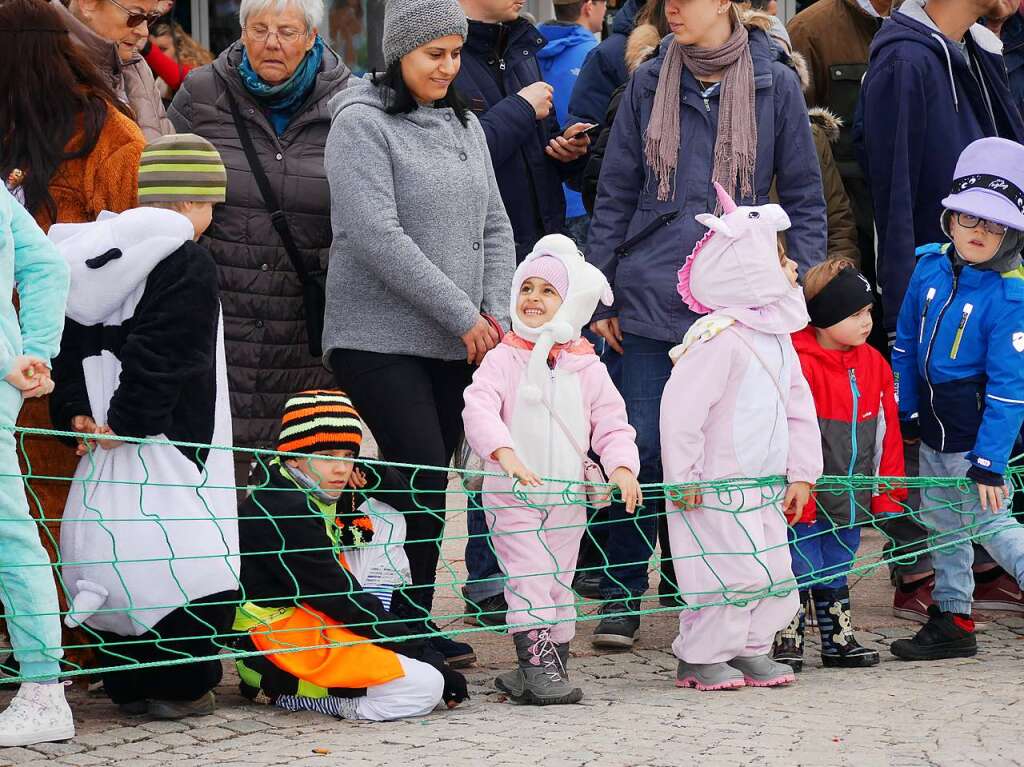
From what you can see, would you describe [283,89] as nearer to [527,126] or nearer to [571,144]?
[527,126]

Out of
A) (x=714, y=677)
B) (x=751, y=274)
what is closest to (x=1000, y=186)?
(x=751, y=274)

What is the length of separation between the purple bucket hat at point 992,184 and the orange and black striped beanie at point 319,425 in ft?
7.29

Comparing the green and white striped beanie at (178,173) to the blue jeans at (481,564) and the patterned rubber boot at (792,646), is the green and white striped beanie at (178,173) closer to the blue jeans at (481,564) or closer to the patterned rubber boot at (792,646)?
the blue jeans at (481,564)

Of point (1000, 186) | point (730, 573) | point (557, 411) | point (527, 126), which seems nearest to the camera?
point (557, 411)

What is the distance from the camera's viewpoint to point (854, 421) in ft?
19.2

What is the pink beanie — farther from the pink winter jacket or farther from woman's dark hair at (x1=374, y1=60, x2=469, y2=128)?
woman's dark hair at (x1=374, y1=60, x2=469, y2=128)

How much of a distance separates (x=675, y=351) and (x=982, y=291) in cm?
113

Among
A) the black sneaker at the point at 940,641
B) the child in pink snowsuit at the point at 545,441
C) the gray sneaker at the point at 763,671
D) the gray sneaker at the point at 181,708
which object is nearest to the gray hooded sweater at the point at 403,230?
the child in pink snowsuit at the point at 545,441

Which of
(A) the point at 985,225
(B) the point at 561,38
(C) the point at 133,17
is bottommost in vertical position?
(A) the point at 985,225

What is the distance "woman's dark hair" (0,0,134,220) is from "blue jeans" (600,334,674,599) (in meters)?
2.01

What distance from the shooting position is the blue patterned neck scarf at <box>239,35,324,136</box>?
6070 millimetres

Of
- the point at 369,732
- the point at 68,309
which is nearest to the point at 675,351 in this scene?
the point at 369,732

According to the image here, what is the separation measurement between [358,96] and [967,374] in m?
2.28

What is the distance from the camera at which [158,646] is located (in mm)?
4961
